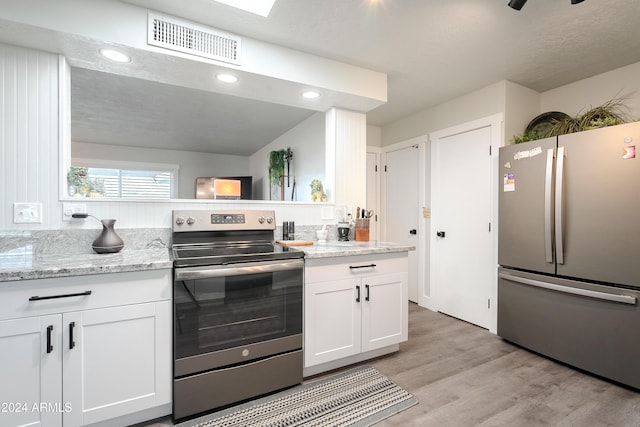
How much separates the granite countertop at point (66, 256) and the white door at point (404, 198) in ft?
9.50

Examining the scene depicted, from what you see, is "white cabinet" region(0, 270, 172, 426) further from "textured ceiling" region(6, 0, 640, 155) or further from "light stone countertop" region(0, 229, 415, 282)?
"textured ceiling" region(6, 0, 640, 155)

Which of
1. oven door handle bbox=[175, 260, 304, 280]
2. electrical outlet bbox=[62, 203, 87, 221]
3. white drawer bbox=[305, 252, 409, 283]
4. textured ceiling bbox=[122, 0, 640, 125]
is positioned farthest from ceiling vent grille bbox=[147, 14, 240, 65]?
white drawer bbox=[305, 252, 409, 283]

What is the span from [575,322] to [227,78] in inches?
124

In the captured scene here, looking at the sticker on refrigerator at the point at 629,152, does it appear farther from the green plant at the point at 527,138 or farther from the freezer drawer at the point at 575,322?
the freezer drawer at the point at 575,322

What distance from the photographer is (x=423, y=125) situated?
141 inches

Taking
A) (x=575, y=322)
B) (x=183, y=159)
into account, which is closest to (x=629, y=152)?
(x=575, y=322)

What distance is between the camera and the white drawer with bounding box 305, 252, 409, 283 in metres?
1.91

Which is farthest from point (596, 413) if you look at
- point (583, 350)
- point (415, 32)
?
point (415, 32)

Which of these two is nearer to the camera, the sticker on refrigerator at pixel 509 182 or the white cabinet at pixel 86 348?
the white cabinet at pixel 86 348

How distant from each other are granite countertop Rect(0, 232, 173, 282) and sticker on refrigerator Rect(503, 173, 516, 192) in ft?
8.85

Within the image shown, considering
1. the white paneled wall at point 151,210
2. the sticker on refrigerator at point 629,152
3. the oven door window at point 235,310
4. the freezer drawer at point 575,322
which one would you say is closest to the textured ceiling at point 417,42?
the sticker on refrigerator at point 629,152

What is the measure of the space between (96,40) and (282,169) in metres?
2.99

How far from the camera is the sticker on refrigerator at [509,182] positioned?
2.47 m

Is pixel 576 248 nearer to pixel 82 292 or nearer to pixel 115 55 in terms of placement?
pixel 82 292
